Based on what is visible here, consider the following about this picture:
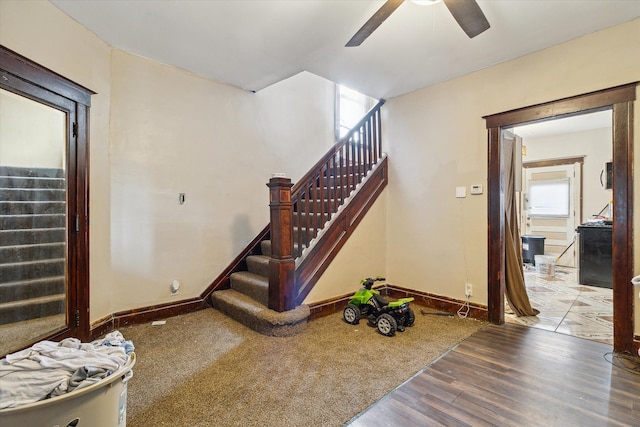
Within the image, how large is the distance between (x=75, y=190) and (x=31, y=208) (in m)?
0.32

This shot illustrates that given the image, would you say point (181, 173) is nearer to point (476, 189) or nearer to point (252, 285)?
point (252, 285)

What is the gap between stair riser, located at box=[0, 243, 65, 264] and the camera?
197 centimetres

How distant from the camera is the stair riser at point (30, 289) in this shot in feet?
6.47

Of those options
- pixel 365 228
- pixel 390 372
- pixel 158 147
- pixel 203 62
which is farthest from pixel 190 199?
pixel 390 372

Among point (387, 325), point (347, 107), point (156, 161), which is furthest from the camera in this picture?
point (347, 107)

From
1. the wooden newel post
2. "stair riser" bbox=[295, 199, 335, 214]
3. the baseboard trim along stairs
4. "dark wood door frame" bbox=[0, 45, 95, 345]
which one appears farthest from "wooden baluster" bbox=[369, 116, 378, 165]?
"dark wood door frame" bbox=[0, 45, 95, 345]

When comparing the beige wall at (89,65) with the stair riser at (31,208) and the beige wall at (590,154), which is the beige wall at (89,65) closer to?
the stair riser at (31,208)

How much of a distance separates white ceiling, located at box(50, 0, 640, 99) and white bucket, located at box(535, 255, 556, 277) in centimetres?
414

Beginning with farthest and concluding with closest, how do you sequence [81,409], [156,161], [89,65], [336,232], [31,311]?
[336,232]
[156,161]
[89,65]
[31,311]
[81,409]

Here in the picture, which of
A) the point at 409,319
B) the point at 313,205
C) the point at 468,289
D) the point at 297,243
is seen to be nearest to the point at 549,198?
the point at 468,289

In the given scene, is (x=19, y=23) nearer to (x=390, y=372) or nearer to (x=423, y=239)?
(x=390, y=372)

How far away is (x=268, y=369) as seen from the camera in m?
2.12

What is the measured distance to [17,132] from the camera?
204 cm

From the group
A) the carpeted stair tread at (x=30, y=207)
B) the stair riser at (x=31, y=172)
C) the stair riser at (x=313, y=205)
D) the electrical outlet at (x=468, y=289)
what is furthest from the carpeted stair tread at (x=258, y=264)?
the electrical outlet at (x=468, y=289)
